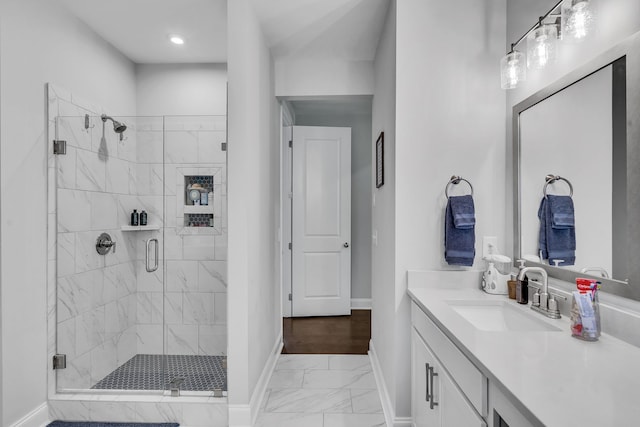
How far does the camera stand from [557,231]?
1.51 metres

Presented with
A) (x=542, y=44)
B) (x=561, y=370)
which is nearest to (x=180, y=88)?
(x=542, y=44)

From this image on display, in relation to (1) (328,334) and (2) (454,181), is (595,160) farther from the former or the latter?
(1) (328,334)

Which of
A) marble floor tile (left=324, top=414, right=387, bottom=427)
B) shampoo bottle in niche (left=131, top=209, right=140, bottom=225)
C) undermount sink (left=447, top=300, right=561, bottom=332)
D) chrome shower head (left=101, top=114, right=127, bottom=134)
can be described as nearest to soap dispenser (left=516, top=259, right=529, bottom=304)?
undermount sink (left=447, top=300, right=561, bottom=332)

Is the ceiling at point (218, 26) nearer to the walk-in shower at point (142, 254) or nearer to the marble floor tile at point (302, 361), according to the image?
the walk-in shower at point (142, 254)

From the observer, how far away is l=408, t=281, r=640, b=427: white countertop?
706 mm

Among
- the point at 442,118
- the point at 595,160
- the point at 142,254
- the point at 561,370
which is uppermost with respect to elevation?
the point at 442,118

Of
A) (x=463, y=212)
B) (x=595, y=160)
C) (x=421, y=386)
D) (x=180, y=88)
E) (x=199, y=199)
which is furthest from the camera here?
(x=180, y=88)

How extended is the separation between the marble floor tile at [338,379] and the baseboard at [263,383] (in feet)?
0.92

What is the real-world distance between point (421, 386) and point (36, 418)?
2.20 meters

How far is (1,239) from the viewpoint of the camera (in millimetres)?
1794

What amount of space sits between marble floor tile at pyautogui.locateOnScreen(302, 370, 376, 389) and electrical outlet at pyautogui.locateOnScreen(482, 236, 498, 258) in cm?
133

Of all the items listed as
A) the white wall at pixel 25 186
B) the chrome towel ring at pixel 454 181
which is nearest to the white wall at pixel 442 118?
the chrome towel ring at pixel 454 181

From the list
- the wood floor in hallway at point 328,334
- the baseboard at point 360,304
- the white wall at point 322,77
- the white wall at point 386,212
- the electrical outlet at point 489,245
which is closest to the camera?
the electrical outlet at point 489,245

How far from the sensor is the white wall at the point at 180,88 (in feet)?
10.2
